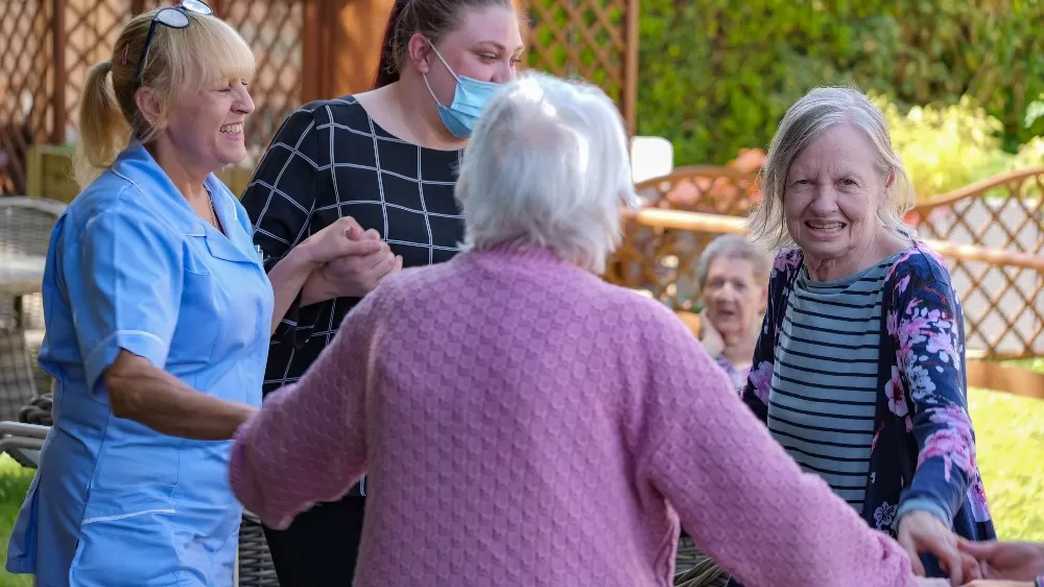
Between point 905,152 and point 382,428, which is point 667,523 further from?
point 905,152

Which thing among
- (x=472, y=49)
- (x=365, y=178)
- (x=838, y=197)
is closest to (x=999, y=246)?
(x=472, y=49)

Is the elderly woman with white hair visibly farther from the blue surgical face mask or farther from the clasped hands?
the blue surgical face mask

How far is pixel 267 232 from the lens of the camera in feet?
9.27

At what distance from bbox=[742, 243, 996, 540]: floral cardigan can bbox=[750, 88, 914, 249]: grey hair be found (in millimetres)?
107

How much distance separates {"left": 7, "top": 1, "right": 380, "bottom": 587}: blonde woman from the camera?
7.54 ft

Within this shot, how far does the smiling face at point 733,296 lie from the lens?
4906mm

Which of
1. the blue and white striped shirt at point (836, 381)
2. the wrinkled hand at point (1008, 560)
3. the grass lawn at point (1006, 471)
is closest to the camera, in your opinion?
the wrinkled hand at point (1008, 560)

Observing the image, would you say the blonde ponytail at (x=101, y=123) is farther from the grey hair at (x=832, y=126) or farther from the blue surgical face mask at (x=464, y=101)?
the grey hair at (x=832, y=126)

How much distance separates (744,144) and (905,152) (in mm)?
2366

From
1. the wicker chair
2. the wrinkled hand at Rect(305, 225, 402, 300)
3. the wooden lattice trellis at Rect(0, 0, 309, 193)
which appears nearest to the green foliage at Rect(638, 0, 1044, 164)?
the wooden lattice trellis at Rect(0, 0, 309, 193)

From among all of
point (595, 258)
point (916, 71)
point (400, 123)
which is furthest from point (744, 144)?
point (595, 258)

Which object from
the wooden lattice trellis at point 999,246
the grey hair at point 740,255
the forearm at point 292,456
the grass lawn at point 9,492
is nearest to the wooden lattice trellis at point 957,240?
the wooden lattice trellis at point 999,246

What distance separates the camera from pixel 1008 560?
7.24 ft

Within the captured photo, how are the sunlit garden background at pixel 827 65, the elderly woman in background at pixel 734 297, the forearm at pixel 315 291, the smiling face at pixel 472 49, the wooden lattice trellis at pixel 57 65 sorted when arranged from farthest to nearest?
the sunlit garden background at pixel 827 65
the wooden lattice trellis at pixel 57 65
the elderly woman in background at pixel 734 297
the smiling face at pixel 472 49
the forearm at pixel 315 291
